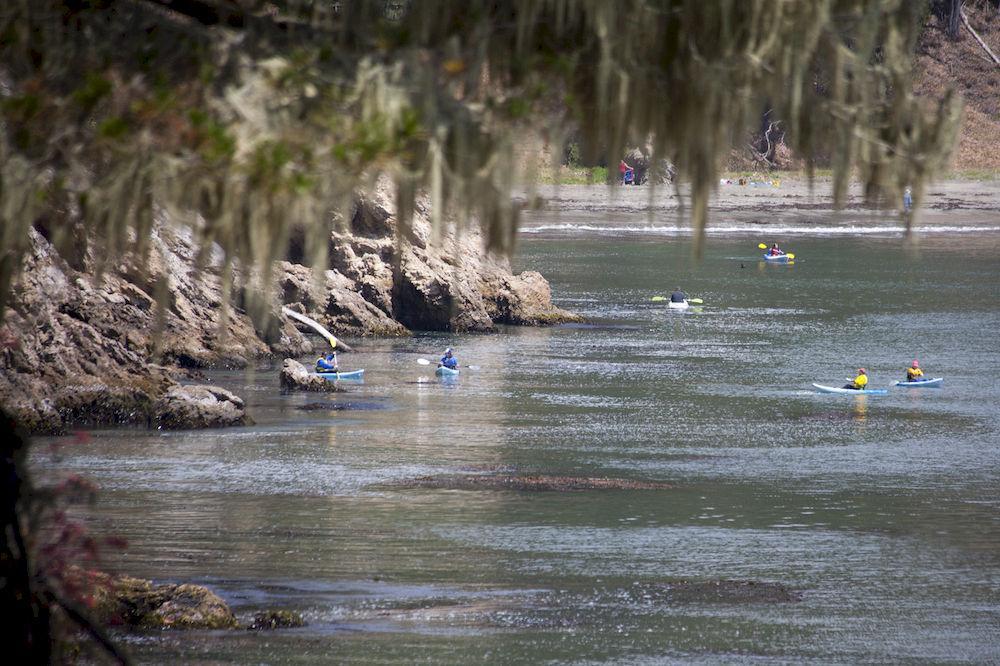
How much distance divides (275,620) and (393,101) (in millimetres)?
11022

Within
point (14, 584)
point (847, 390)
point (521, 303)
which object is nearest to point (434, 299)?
point (521, 303)

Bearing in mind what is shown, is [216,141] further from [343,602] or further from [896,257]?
[896,257]

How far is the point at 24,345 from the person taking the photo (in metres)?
27.6

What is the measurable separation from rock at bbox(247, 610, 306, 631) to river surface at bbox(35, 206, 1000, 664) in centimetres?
29

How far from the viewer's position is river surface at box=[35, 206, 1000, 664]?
1670 centimetres

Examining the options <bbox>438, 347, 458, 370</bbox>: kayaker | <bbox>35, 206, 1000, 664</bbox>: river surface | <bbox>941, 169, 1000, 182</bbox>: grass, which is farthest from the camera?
<bbox>941, 169, 1000, 182</bbox>: grass

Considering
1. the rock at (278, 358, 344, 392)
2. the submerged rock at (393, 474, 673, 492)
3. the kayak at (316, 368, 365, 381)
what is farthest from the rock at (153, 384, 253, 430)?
the kayak at (316, 368, 365, 381)

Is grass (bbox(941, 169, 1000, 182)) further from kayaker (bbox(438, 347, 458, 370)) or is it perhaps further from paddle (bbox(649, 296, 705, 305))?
kayaker (bbox(438, 347, 458, 370))

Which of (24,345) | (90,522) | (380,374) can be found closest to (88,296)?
(24,345)

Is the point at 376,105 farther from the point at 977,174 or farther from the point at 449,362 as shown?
the point at 977,174

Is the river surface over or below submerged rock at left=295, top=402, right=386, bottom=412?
below

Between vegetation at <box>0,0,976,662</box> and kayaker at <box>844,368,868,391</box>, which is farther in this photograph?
kayaker at <box>844,368,868,391</box>

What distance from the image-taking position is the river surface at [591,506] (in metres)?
16.7

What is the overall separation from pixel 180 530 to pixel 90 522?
1.09 m
